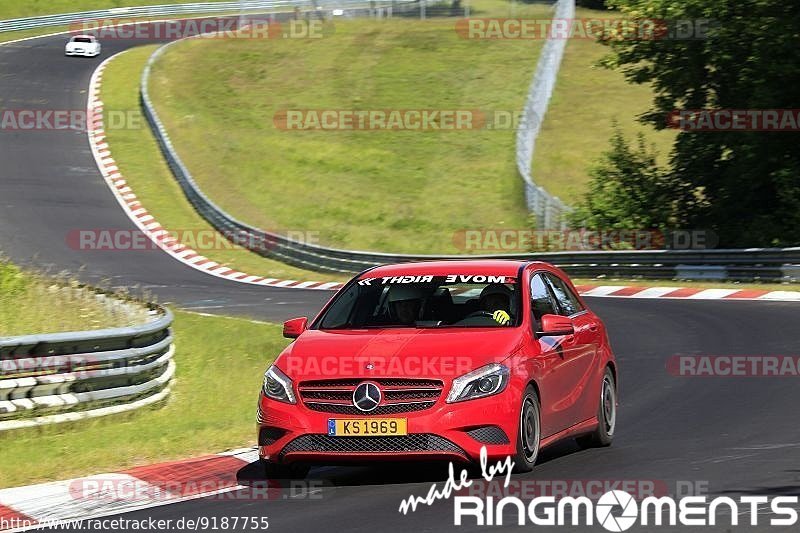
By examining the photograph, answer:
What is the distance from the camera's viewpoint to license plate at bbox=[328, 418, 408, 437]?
888 cm

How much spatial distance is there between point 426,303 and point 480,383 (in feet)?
4.24

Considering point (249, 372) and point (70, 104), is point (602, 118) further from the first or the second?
point (249, 372)

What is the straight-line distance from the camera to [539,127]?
1734 inches

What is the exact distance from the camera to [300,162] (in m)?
44.8

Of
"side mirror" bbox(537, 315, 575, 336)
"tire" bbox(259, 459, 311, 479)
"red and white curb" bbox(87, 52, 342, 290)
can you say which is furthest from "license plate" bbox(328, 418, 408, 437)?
"red and white curb" bbox(87, 52, 342, 290)

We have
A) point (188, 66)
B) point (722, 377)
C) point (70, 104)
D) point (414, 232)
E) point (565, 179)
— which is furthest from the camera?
point (188, 66)

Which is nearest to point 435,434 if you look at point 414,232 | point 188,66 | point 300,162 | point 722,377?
point 722,377

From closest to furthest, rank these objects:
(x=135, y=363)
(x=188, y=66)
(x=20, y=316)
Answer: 1. (x=135, y=363)
2. (x=20, y=316)
3. (x=188, y=66)

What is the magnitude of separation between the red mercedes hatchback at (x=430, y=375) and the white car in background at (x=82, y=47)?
5068 centimetres

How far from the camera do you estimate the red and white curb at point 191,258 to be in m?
24.9

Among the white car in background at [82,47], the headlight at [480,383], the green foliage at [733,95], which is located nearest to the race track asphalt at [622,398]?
the headlight at [480,383]

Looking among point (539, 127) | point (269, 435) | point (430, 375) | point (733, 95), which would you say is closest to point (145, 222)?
point (539, 127)

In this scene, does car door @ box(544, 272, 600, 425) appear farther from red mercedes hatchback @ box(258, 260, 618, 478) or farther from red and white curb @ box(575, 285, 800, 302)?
red and white curb @ box(575, 285, 800, 302)

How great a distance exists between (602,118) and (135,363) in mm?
36025
